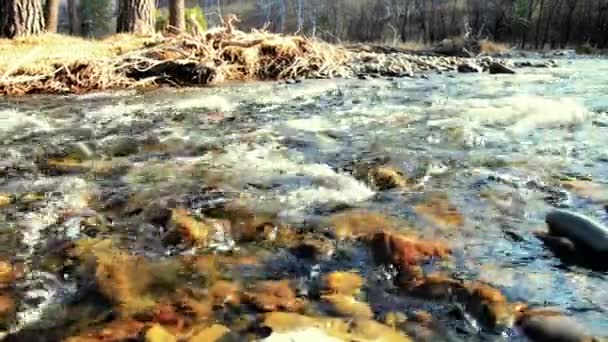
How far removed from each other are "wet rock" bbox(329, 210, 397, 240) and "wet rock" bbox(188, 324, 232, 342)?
37.5 inches

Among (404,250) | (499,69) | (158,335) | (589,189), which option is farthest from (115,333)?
(499,69)

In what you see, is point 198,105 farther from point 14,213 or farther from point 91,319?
point 91,319

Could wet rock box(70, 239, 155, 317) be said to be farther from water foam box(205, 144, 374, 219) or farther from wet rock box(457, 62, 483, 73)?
wet rock box(457, 62, 483, 73)

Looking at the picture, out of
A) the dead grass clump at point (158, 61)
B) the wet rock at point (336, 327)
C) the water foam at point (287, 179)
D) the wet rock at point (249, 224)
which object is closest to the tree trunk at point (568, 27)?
the dead grass clump at point (158, 61)

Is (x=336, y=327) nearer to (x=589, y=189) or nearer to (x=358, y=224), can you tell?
(x=358, y=224)

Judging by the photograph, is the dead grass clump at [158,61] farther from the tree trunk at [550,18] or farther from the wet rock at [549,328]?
the tree trunk at [550,18]

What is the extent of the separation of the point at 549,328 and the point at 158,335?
4.29 feet

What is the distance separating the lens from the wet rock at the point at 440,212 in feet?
10.4

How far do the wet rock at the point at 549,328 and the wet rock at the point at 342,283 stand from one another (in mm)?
614

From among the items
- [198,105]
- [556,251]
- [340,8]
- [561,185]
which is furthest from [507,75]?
[340,8]

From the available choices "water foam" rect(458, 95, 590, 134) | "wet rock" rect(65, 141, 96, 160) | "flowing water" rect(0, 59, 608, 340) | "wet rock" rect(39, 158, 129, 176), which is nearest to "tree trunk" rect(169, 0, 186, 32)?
"flowing water" rect(0, 59, 608, 340)

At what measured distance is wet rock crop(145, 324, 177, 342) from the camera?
2082 mm

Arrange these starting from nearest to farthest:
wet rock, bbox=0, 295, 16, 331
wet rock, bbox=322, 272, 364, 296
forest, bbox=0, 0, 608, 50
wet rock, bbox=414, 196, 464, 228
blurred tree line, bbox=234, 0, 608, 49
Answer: wet rock, bbox=0, 295, 16, 331 < wet rock, bbox=322, 272, 364, 296 < wet rock, bbox=414, 196, 464, 228 < forest, bbox=0, 0, 608, 50 < blurred tree line, bbox=234, 0, 608, 49

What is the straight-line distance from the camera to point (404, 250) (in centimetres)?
278
